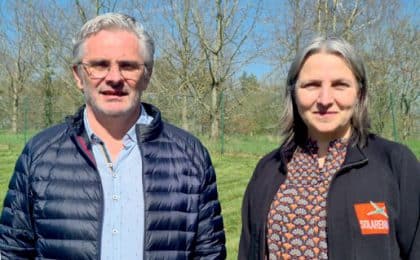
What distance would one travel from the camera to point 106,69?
78.4 inches

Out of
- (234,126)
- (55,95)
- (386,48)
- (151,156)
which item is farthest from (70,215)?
(55,95)

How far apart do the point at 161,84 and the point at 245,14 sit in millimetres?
4194

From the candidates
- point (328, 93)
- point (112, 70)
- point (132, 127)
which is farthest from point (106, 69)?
point (328, 93)

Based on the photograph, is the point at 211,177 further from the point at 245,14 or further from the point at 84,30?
the point at 245,14

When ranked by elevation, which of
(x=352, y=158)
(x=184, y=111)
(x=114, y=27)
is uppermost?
(x=184, y=111)

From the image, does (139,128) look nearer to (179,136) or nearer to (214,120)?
(179,136)

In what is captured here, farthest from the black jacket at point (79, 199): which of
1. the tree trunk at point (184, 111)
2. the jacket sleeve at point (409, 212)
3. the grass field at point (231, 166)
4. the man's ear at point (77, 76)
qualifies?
the tree trunk at point (184, 111)

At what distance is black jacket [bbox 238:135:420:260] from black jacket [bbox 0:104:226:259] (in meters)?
0.58

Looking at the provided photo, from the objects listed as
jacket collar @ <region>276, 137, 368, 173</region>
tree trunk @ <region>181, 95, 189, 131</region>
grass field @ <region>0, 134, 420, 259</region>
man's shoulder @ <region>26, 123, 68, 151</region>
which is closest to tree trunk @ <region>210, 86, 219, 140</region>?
grass field @ <region>0, 134, 420, 259</region>

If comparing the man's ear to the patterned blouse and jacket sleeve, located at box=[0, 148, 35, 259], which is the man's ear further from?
the patterned blouse

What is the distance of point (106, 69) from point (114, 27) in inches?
6.7

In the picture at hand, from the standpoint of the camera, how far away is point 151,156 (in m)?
2.07

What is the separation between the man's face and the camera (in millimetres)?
1977

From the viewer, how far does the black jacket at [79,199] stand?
76.8 inches
